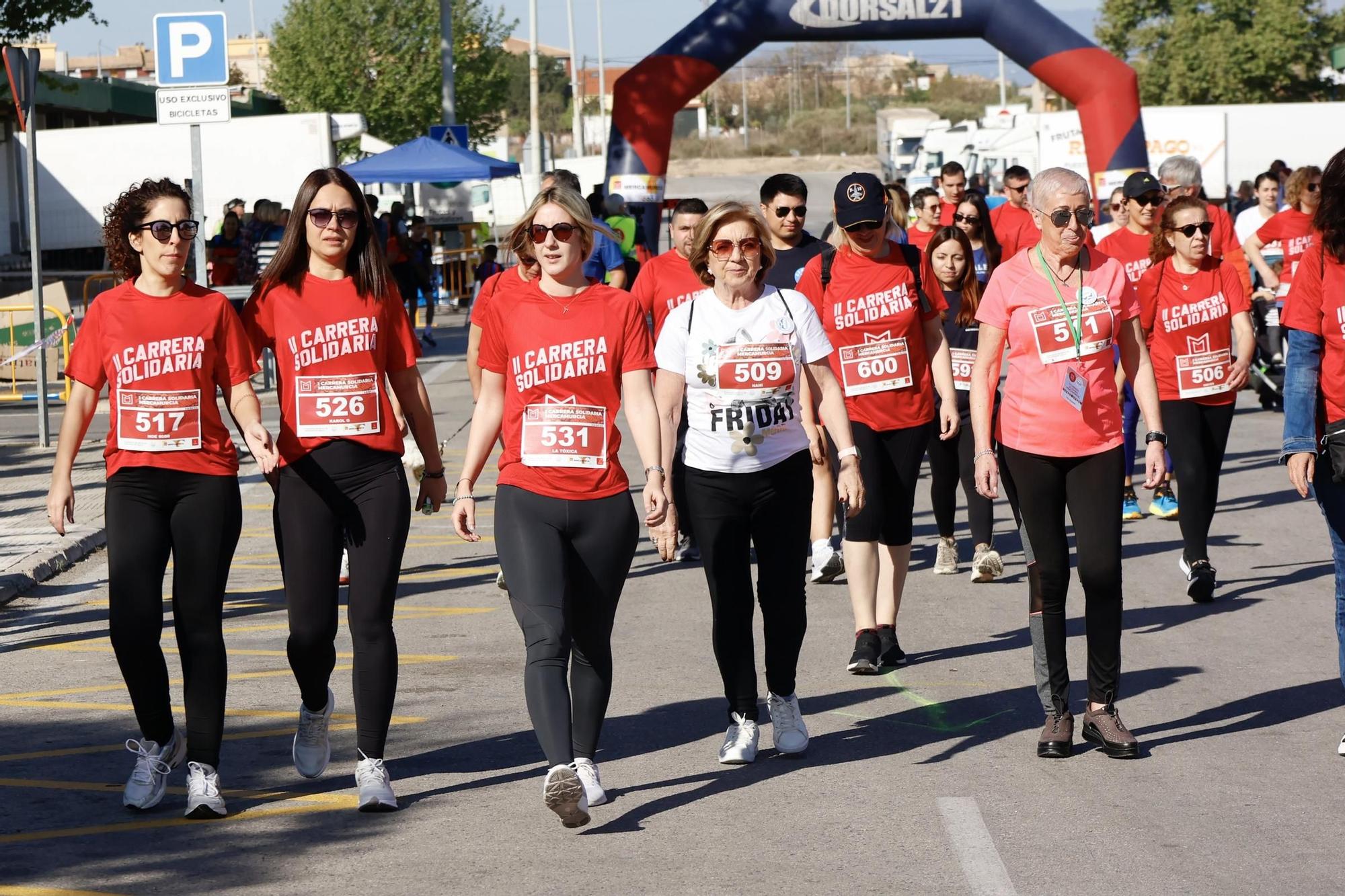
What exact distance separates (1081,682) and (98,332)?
404 centimetres

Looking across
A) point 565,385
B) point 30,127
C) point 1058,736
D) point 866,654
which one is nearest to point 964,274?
point 866,654

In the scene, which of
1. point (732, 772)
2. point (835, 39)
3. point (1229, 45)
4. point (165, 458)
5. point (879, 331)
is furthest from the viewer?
point (1229, 45)

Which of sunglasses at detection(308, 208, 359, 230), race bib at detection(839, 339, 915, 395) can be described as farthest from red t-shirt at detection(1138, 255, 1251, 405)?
sunglasses at detection(308, 208, 359, 230)

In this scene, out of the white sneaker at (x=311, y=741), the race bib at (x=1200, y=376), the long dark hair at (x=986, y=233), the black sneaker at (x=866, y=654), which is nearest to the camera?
the white sneaker at (x=311, y=741)

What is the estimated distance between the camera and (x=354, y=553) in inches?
226

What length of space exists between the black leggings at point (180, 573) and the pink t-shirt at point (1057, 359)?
2668 millimetres

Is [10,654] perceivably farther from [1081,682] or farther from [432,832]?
[1081,682]

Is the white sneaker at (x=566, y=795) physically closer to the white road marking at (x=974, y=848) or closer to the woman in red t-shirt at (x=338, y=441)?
the woman in red t-shirt at (x=338, y=441)

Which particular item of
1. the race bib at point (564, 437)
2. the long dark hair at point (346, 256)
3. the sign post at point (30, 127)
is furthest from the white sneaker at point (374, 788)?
the sign post at point (30, 127)

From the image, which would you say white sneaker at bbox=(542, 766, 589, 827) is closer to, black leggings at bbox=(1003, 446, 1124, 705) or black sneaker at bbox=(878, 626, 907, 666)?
black leggings at bbox=(1003, 446, 1124, 705)

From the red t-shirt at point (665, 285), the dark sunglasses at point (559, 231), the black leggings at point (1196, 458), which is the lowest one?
the black leggings at point (1196, 458)

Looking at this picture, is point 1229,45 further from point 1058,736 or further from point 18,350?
point 1058,736

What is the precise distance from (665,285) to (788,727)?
333 centimetres

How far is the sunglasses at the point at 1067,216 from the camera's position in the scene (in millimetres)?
6309
